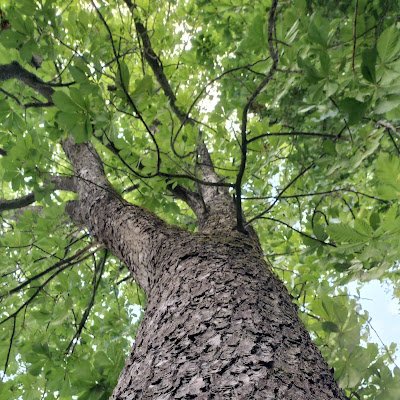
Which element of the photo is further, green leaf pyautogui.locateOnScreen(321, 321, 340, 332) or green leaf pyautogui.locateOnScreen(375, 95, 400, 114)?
green leaf pyautogui.locateOnScreen(321, 321, 340, 332)

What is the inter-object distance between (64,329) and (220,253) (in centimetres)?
190

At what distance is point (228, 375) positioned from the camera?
604 mm

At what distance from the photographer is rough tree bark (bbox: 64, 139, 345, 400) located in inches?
23.9

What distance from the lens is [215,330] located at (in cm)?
75

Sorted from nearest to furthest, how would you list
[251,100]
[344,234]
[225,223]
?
[344,234]
[251,100]
[225,223]

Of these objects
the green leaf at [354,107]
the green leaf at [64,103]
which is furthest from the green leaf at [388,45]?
the green leaf at [64,103]

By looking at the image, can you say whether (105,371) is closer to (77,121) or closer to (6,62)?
(77,121)

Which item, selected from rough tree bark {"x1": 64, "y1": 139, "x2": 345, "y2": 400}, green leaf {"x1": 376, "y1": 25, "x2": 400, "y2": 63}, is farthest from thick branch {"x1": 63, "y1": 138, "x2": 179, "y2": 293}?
green leaf {"x1": 376, "y1": 25, "x2": 400, "y2": 63}

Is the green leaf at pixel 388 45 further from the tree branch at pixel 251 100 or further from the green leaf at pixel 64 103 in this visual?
the green leaf at pixel 64 103

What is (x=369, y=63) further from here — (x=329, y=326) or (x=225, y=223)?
(x=225, y=223)

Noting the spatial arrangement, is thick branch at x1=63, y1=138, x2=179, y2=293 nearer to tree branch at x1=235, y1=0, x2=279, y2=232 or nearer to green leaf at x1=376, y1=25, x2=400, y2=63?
tree branch at x1=235, y1=0, x2=279, y2=232

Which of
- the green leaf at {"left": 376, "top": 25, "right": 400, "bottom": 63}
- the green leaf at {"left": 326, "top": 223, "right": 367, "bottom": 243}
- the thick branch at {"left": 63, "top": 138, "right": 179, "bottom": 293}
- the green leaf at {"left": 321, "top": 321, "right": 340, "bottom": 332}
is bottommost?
the green leaf at {"left": 321, "top": 321, "right": 340, "bottom": 332}

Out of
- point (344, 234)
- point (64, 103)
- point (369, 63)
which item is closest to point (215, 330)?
point (344, 234)

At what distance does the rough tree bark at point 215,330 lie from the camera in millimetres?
606
